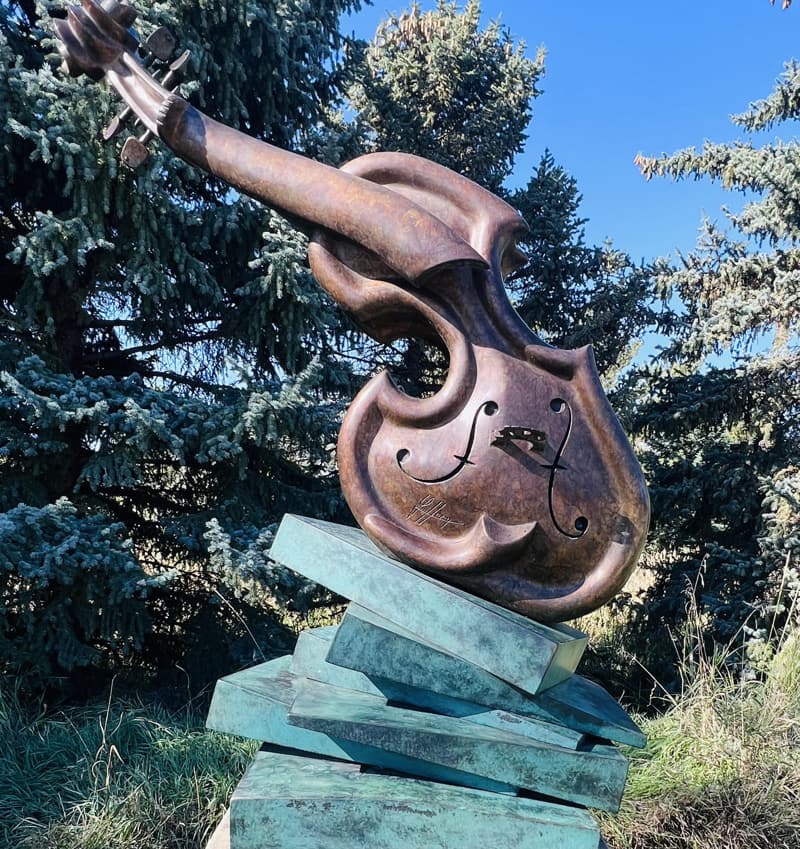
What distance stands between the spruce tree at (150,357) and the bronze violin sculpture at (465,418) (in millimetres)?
2027

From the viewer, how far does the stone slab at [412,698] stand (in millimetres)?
1935

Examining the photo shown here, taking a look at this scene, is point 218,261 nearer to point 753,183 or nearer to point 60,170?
point 60,170

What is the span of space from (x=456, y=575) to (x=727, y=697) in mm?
2601

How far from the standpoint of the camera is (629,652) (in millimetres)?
6156

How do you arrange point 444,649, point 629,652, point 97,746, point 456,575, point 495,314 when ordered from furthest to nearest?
point 629,652, point 97,746, point 495,314, point 456,575, point 444,649

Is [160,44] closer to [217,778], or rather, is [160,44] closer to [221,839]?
[221,839]

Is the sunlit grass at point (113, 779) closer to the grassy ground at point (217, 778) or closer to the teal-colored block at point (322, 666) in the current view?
the grassy ground at point (217, 778)

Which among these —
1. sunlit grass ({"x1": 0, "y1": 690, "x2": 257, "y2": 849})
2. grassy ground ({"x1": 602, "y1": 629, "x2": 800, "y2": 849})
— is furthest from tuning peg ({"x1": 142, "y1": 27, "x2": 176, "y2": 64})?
grassy ground ({"x1": 602, "y1": 629, "x2": 800, "y2": 849})

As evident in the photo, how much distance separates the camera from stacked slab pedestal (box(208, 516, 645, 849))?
1759 millimetres

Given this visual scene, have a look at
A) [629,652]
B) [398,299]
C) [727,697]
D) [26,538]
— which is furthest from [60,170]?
[629,652]

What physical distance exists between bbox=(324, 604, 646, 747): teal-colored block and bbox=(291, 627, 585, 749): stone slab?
0.01 metres

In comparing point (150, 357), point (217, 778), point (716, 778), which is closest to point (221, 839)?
point (217, 778)

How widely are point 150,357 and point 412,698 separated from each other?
428cm

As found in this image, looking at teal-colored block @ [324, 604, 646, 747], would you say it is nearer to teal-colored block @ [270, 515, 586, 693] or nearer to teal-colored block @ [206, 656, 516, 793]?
teal-colored block @ [270, 515, 586, 693]
